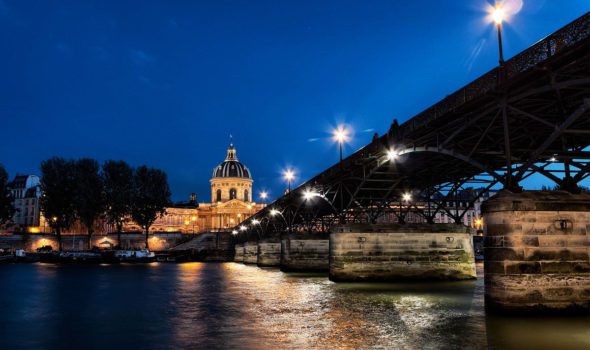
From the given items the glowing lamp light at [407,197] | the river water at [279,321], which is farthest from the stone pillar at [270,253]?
the river water at [279,321]

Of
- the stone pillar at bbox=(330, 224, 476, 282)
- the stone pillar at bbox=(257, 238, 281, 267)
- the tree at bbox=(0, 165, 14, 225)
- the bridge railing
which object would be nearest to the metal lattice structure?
the bridge railing

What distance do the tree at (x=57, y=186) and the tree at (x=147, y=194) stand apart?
11658 mm

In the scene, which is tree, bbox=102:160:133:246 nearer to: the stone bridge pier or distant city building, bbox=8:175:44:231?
the stone bridge pier

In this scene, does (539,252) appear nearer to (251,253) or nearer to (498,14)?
(498,14)

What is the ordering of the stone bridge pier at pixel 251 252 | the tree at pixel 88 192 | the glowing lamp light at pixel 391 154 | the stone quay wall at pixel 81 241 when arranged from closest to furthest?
1. the glowing lamp light at pixel 391 154
2. the tree at pixel 88 192
3. the stone bridge pier at pixel 251 252
4. the stone quay wall at pixel 81 241

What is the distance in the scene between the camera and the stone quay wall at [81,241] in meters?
122

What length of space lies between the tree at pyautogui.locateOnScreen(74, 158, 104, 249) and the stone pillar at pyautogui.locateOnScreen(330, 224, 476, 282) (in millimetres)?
67863

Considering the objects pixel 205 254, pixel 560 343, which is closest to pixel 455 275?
pixel 560 343

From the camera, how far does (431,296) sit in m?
30.2

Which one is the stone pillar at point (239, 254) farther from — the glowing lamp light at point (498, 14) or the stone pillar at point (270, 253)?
the glowing lamp light at point (498, 14)

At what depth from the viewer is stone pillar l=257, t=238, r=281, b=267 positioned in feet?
246

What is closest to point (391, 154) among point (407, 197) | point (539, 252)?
point (539, 252)

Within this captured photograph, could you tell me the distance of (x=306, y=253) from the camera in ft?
190

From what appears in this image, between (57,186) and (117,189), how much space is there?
Answer: 34.2 feet
